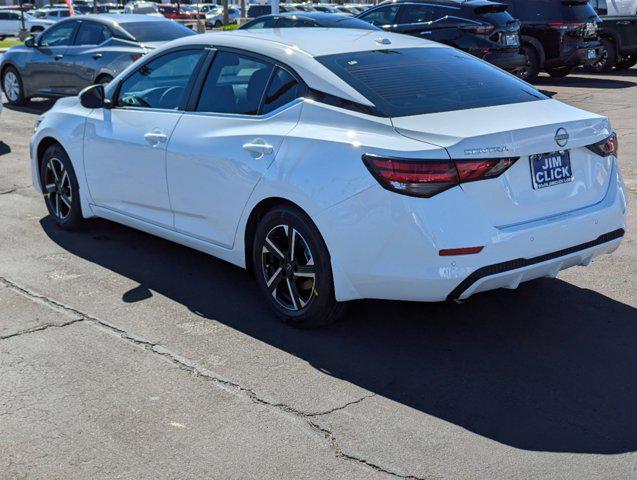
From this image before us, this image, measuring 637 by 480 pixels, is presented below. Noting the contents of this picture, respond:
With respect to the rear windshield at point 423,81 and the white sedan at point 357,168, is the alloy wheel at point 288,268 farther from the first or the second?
the rear windshield at point 423,81

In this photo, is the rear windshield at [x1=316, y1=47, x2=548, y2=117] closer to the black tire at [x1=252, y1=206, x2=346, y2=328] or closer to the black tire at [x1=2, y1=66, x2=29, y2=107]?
the black tire at [x1=252, y1=206, x2=346, y2=328]

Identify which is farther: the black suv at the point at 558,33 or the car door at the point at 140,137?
the black suv at the point at 558,33

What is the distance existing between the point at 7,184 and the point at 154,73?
11.5 feet

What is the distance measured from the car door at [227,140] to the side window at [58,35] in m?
9.64

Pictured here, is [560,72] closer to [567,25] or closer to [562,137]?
[567,25]

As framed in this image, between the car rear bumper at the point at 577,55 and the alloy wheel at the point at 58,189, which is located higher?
the alloy wheel at the point at 58,189

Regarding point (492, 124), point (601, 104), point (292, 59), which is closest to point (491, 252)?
point (492, 124)

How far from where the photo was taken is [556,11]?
17.8 metres

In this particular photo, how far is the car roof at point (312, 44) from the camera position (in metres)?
5.16

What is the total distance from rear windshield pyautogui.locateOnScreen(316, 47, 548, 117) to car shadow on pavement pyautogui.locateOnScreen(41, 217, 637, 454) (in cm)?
126

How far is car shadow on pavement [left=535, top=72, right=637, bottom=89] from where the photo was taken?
17750 mm

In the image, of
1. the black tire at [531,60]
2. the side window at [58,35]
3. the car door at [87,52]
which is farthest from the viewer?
the black tire at [531,60]

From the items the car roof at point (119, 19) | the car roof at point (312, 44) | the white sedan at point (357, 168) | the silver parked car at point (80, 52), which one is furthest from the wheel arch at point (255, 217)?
the car roof at point (119, 19)

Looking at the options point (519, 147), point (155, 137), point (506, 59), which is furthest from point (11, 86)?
point (519, 147)
